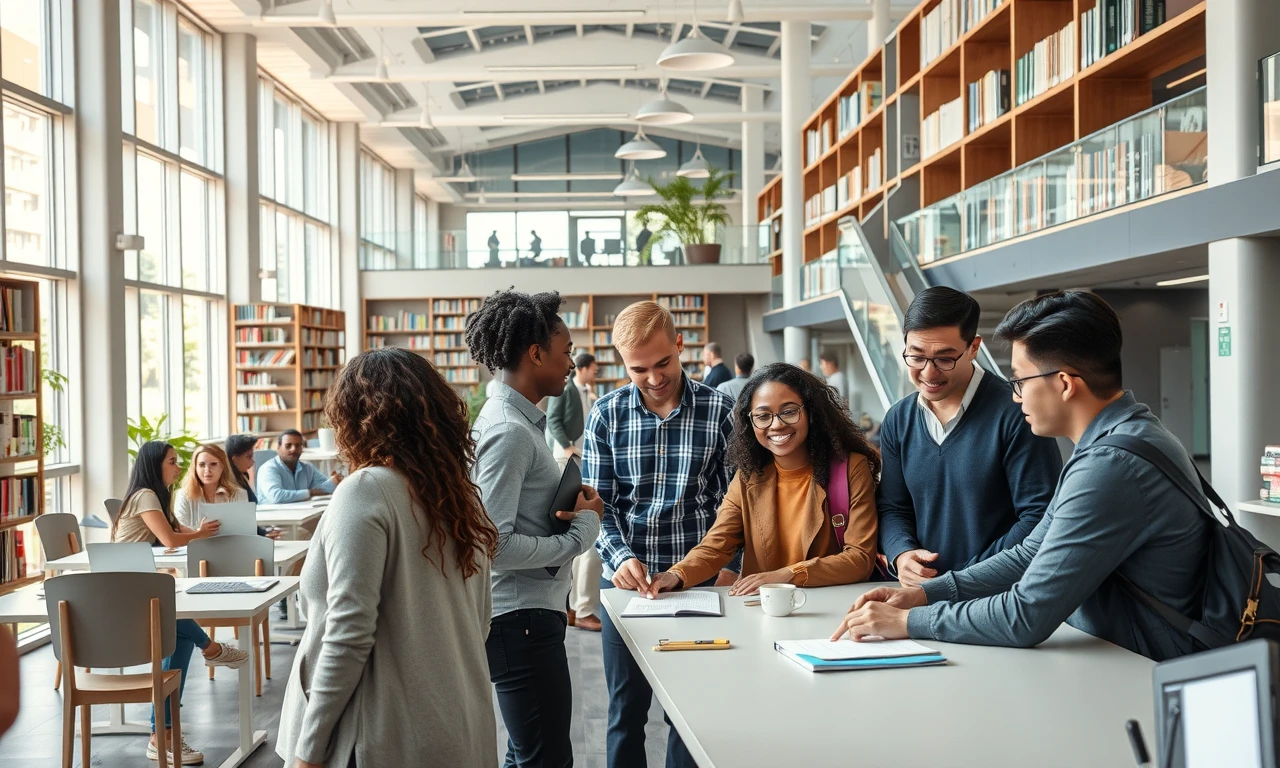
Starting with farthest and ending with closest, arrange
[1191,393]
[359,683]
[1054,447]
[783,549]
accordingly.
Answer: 1. [1191,393]
2. [783,549]
3. [1054,447]
4. [359,683]

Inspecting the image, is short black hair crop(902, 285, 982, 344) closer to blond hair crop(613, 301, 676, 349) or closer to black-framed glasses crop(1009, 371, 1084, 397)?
black-framed glasses crop(1009, 371, 1084, 397)

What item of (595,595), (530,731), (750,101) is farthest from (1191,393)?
(530,731)

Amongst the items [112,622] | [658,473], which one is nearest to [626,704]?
[658,473]

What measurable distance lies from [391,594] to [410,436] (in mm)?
289

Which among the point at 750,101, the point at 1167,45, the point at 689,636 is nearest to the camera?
the point at 689,636

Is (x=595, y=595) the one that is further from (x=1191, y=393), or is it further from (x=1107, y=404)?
(x=1191, y=393)

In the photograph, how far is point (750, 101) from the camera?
18.5 metres

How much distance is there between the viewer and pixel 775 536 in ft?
8.93

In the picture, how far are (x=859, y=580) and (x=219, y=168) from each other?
10.6m

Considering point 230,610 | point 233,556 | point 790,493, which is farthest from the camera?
point 233,556

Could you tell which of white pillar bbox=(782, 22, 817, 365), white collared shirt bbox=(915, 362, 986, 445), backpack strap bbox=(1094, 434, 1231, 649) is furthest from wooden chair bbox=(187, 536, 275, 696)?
white pillar bbox=(782, 22, 817, 365)

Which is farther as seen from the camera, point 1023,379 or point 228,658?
point 228,658

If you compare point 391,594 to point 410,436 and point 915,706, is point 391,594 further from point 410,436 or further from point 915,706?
point 915,706

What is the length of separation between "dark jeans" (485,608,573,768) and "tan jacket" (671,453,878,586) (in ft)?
1.49
